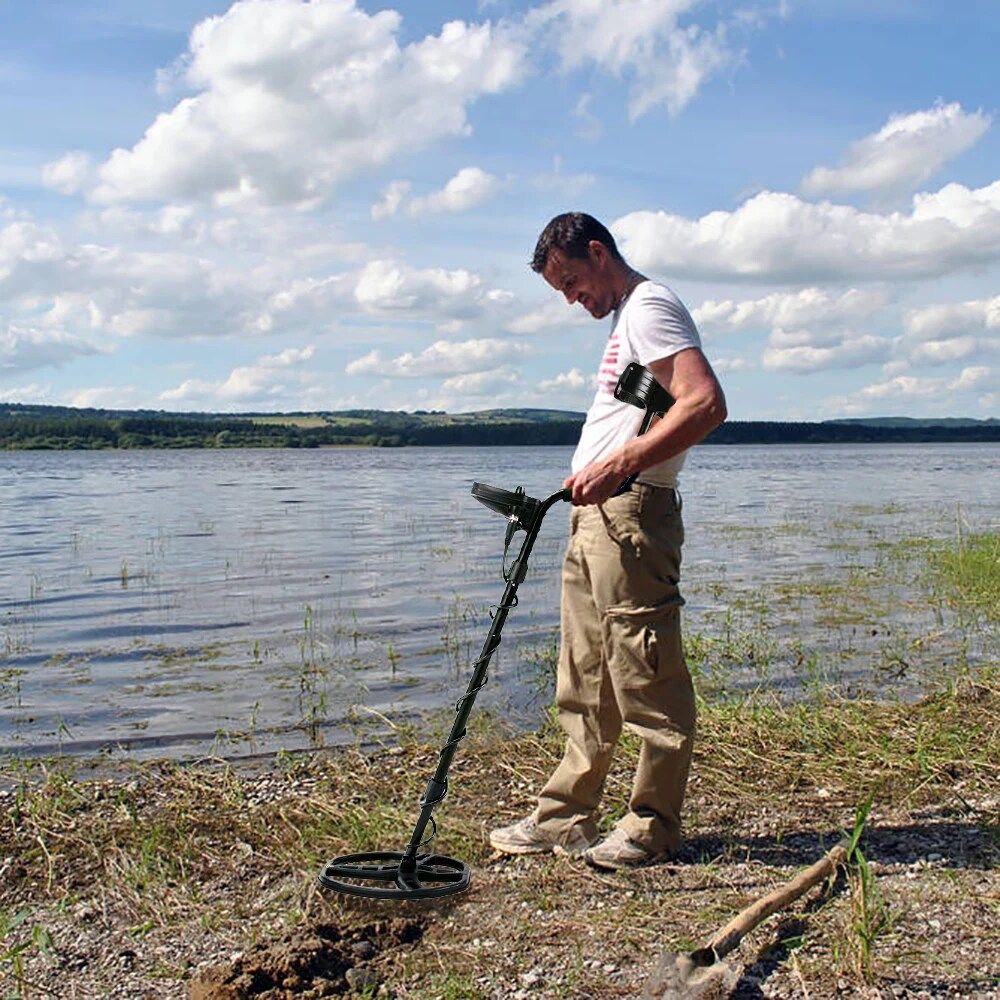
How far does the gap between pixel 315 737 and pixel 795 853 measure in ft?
15.2

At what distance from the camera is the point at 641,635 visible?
484 centimetres

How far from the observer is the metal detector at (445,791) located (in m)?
4.72

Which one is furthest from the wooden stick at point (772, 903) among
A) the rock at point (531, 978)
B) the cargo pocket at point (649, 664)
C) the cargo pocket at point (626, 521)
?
the cargo pocket at point (626, 521)

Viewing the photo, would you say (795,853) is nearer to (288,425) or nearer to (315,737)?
(315,737)

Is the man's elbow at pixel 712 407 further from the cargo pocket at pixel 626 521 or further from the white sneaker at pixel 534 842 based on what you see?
the white sneaker at pixel 534 842

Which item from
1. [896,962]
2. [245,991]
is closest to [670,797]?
[896,962]

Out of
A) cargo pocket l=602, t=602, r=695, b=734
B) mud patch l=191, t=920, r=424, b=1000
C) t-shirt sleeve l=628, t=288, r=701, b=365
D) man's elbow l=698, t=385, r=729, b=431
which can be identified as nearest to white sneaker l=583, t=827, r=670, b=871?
cargo pocket l=602, t=602, r=695, b=734

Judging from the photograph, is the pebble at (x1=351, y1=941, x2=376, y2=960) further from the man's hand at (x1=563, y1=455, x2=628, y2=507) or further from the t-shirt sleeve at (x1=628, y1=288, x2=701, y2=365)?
the t-shirt sleeve at (x1=628, y1=288, x2=701, y2=365)

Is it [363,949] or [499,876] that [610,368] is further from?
[363,949]

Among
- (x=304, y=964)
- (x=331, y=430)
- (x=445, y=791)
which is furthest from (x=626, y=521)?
(x=331, y=430)

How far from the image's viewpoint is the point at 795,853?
516cm

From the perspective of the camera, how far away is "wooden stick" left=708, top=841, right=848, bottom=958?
12.8 ft

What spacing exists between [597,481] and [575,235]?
3.62 ft

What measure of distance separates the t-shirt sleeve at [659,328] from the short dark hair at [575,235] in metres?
0.36
